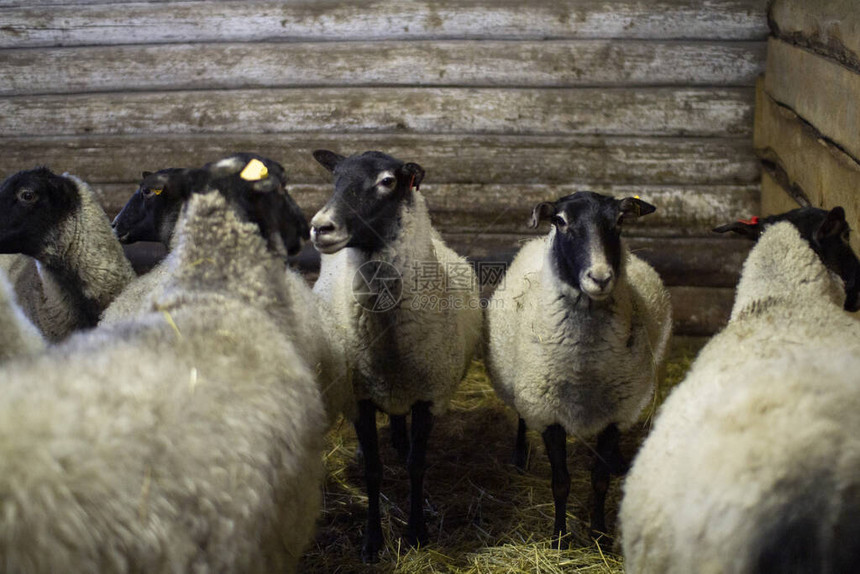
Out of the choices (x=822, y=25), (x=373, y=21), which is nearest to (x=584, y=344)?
(x=822, y=25)

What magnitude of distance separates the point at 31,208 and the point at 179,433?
268 centimetres

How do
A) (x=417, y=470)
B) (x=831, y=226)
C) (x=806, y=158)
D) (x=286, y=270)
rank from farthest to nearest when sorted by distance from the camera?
(x=806, y=158), (x=417, y=470), (x=286, y=270), (x=831, y=226)

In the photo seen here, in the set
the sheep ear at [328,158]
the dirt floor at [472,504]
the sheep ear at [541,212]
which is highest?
the sheep ear at [328,158]

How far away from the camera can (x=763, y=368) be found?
241cm

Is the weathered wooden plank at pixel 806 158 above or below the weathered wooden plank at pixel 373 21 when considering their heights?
below

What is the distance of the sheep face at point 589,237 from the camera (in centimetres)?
346

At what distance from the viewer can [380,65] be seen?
5.93 meters

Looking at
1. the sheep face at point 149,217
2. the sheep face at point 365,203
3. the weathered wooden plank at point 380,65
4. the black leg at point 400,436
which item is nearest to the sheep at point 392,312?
the sheep face at point 365,203

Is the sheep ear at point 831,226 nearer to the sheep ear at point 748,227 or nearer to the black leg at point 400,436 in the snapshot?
the sheep ear at point 748,227

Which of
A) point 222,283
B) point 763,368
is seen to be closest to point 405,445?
point 222,283

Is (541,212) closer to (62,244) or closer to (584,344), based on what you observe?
(584,344)

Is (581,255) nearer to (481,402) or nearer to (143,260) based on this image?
(481,402)

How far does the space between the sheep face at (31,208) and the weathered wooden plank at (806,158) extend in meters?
4.34

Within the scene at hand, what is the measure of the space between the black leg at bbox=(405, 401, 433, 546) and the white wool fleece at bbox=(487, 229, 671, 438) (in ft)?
1.76
